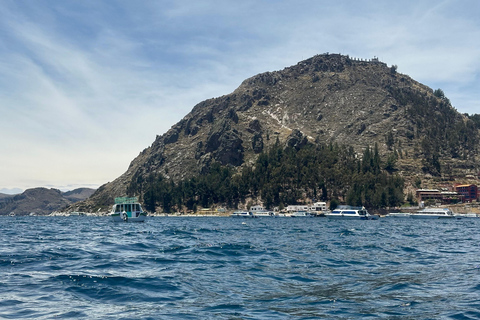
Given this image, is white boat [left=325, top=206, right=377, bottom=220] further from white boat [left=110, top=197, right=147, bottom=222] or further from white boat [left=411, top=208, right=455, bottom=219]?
white boat [left=110, top=197, right=147, bottom=222]

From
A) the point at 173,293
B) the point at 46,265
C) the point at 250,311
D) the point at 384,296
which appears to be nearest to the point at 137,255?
the point at 46,265

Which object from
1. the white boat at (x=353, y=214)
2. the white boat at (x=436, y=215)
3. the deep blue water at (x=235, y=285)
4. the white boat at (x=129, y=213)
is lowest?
the white boat at (x=436, y=215)

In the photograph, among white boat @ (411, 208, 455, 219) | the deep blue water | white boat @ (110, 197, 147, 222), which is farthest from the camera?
white boat @ (411, 208, 455, 219)

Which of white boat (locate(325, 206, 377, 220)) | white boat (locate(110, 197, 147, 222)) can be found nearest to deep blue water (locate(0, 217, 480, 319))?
white boat (locate(110, 197, 147, 222))

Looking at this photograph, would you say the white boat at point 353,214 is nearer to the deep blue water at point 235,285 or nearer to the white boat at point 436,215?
the white boat at point 436,215

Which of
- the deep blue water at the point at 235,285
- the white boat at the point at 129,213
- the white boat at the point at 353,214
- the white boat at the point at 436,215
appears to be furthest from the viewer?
the white boat at the point at 436,215

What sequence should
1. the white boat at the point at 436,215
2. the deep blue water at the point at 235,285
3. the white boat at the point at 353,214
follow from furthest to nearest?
the white boat at the point at 436,215
the white boat at the point at 353,214
the deep blue water at the point at 235,285

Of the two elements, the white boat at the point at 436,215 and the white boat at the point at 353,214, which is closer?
the white boat at the point at 353,214

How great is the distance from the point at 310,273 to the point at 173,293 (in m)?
10.8

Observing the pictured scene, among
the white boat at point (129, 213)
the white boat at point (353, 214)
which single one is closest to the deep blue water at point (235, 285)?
the white boat at point (129, 213)

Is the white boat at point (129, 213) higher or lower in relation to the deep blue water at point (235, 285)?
higher

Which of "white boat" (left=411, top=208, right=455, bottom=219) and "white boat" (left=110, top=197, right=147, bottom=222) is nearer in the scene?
"white boat" (left=110, top=197, right=147, bottom=222)

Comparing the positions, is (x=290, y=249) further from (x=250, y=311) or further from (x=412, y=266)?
(x=250, y=311)

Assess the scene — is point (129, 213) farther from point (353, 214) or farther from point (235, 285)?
point (235, 285)
